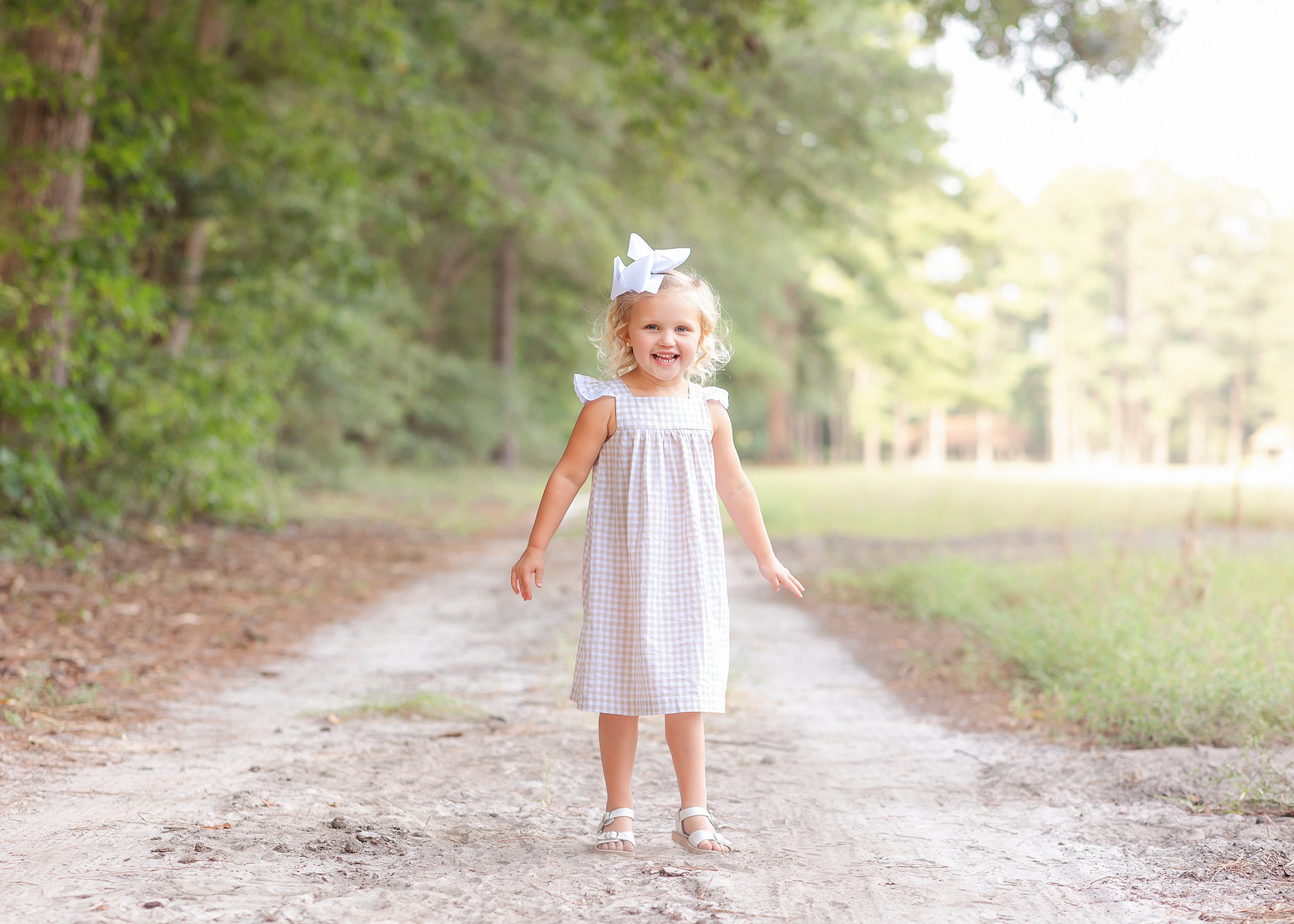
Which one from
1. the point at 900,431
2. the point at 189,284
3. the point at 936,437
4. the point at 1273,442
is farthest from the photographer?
the point at 936,437

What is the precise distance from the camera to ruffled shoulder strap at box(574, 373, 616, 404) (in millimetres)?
3273

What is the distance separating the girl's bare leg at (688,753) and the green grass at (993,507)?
5266 millimetres

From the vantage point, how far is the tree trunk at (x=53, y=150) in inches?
292

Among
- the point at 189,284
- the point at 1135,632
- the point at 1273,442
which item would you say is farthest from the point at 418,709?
the point at 1273,442

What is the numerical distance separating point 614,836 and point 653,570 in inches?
28.8

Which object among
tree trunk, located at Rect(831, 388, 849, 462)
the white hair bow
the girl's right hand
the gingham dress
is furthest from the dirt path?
tree trunk, located at Rect(831, 388, 849, 462)

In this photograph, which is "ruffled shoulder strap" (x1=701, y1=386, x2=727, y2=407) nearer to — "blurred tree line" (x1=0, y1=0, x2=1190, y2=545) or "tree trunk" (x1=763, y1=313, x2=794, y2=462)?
"blurred tree line" (x1=0, y1=0, x2=1190, y2=545)

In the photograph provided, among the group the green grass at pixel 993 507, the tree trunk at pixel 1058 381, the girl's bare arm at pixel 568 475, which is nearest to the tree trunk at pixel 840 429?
the tree trunk at pixel 1058 381

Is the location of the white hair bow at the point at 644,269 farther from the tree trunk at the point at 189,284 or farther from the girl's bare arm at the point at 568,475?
the tree trunk at the point at 189,284

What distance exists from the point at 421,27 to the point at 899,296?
34.5m

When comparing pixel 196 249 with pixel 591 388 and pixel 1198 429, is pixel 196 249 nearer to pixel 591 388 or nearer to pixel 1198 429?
pixel 591 388

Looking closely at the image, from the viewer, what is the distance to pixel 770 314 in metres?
33.2

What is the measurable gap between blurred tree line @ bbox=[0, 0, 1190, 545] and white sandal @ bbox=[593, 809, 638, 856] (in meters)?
5.66

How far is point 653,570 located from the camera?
3.16 metres
